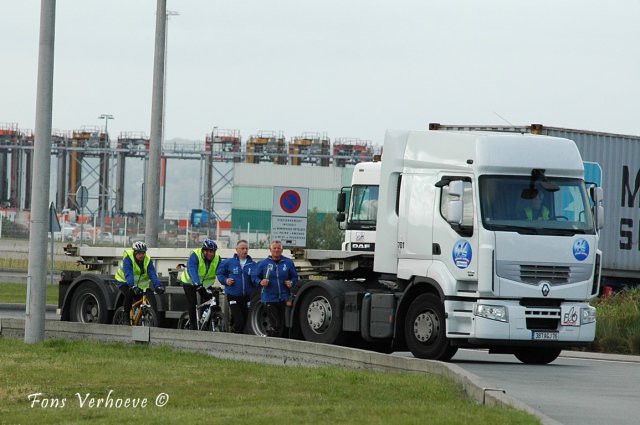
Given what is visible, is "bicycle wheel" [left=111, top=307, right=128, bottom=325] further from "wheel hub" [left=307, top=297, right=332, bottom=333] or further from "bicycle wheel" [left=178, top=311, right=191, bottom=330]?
"wheel hub" [left=307, top=297, right=332, bottom=333]

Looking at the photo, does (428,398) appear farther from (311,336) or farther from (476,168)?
(311,336)

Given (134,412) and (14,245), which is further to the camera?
(14,245)

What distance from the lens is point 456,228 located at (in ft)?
62.8

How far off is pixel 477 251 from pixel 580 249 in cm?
153

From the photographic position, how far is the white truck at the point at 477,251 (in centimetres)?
1903

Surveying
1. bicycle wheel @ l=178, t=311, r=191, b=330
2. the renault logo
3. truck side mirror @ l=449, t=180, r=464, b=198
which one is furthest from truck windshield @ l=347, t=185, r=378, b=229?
truck side mirror @ l=449, t=180, r=464, b=198

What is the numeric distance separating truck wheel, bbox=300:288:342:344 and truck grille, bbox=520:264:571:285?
2962 millimetres

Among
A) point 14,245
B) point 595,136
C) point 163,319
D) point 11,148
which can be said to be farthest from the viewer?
point 11,148

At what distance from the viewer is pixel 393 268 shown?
2031 cm

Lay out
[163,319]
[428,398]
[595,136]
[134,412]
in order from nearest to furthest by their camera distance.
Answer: [134,412], [428,398], [163,319], [595,136]

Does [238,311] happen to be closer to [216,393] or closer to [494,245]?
[494,245]

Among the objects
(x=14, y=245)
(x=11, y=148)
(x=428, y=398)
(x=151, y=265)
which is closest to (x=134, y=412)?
(x=428, y=398)

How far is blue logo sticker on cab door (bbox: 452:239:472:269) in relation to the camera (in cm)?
1911

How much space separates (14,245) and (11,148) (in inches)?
1056
